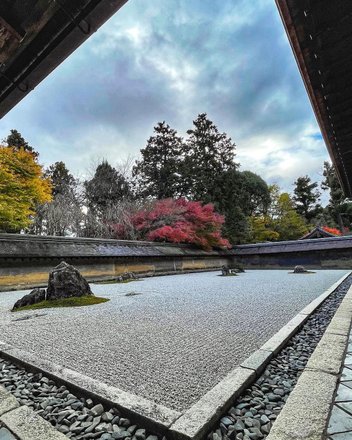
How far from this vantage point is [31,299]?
4.41 m

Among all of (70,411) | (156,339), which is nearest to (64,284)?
(156,339)

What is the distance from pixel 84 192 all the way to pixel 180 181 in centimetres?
839

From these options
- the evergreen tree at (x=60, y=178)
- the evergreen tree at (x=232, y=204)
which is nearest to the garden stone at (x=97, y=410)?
the evergreen tree at (x=60, y=178)

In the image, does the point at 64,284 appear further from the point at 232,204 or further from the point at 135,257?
the point at 232,204

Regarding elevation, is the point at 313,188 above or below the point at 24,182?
A: above

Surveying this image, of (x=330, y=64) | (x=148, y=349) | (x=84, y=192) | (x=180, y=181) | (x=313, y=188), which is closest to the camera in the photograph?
(x=148, y=349)

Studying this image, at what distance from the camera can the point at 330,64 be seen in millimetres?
2355

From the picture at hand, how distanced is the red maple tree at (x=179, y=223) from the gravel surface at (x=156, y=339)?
1016 cm

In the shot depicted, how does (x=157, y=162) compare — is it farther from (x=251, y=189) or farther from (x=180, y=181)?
(x=251, y=189)

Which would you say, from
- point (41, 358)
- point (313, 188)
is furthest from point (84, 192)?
point (313, 188)

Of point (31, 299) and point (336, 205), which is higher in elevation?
point (336, 205)

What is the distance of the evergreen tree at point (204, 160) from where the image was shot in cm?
2089

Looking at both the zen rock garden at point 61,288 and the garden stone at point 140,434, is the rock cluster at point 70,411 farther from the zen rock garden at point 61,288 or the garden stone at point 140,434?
the zen rock garden at point 61,288

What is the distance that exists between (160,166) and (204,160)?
4.29m
